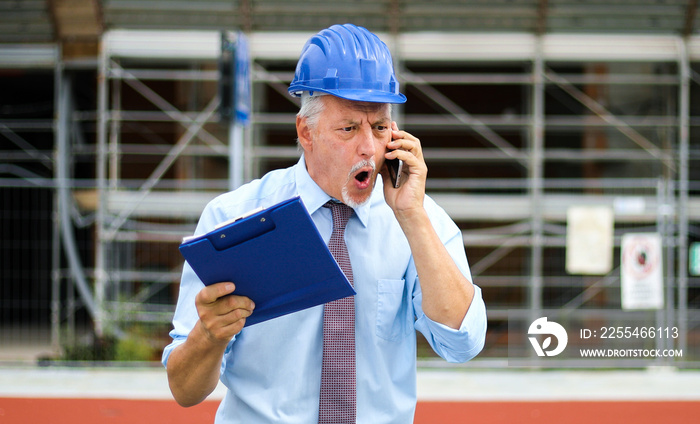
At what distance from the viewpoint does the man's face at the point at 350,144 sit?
6.17 ft

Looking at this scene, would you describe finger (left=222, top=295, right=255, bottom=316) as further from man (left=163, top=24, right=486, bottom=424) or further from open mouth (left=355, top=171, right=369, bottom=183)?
open mouth (left=355, top=171, right=369, bottom=183)

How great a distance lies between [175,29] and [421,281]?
358 inches

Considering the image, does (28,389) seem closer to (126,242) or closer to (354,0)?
(126,242)

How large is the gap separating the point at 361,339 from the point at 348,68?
2.18 feet

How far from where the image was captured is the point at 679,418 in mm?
6699

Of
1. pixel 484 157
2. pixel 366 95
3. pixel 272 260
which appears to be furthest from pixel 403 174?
pixel 484 157

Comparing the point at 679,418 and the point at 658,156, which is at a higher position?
the point at 658,156

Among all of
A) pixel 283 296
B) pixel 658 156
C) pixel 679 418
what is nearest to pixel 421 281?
pixel 283 296

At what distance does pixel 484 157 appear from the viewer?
33.5 ft

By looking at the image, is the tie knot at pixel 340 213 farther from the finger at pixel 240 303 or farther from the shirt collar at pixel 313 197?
the finger at pixel 240 303

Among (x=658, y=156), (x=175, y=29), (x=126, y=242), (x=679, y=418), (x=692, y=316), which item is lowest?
(x=679, y=418)

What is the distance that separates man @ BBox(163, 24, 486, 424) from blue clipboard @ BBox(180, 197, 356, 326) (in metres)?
0.17

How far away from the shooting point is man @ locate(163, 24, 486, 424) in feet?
5.97

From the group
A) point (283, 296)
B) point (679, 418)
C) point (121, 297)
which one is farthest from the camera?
point (121, 297)
